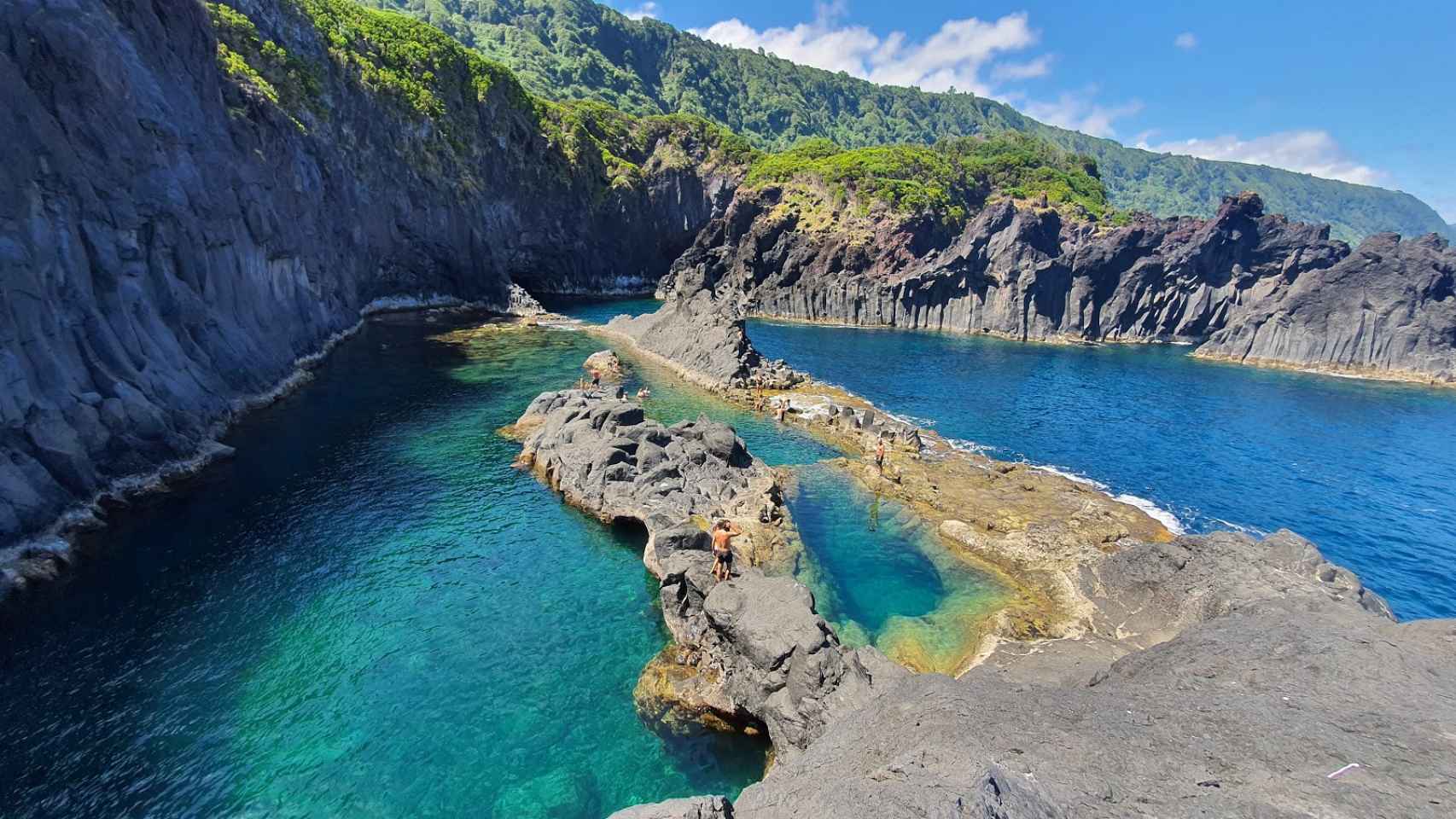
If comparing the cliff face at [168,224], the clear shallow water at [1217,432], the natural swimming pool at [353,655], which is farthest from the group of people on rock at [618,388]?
the cliff face at [168,224]

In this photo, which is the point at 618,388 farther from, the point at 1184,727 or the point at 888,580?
the point at 1184,727

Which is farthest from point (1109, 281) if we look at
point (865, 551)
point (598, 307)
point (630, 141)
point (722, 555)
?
point (722, 555)

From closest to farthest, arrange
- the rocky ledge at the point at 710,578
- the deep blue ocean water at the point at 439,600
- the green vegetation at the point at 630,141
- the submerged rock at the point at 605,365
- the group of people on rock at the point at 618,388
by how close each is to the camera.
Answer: the deep blue ocean water at the point at 439,600 → the rocky ledge at the point at 710,578 → the group of people on rock at the point at 618,388 → the submerged rock at the point at 605,365 → the green vegetation at the point at 630,141

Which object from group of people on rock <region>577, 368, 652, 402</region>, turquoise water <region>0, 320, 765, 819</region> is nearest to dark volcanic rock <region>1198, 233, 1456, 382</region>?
group of people on rock <region>577, 368, 652, 402</region>

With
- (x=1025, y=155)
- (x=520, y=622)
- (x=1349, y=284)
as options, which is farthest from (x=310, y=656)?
(x=1025, y=155)

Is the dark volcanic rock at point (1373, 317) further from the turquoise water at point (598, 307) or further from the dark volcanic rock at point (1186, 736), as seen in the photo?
the dark volcanic rock at point (1186, 736)

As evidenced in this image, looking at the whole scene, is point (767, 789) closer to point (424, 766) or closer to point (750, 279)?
point (424, 766)

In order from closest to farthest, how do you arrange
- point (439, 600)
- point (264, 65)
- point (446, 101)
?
point (439, 600) < point (264, 65) < point (446, 101)
